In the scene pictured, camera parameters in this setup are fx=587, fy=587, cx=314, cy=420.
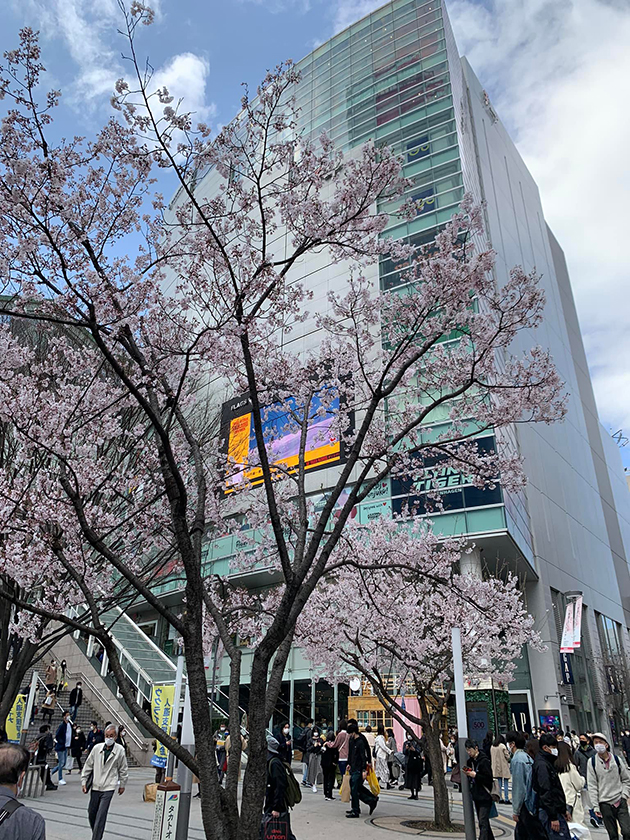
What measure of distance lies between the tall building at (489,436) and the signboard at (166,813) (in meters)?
15.0

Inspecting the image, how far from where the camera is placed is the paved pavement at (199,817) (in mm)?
8398

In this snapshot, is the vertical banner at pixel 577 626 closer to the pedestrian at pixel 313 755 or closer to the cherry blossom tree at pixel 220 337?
the pedestrian at pixel 313 755

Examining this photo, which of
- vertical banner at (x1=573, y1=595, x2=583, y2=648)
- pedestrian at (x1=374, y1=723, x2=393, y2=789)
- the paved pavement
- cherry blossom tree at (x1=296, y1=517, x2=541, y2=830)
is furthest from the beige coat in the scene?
vertical banner at (x1=573, y1=595, x2=583, y2=648)

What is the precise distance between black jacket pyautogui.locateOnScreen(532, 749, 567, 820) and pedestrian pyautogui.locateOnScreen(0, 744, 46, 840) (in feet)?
17.2

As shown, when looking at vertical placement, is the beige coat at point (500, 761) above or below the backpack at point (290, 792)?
below

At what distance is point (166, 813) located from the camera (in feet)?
17.9

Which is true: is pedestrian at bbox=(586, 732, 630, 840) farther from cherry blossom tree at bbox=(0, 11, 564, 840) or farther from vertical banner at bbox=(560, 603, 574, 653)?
vertical banner at bbox=(560, 603, 574, 653)

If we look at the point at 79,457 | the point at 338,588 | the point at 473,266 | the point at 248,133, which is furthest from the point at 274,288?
the point at 338,588

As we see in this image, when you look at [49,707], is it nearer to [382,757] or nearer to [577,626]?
[382,757]

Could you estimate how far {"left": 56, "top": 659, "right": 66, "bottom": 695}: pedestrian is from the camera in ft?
56.0

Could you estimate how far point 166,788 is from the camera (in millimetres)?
5430

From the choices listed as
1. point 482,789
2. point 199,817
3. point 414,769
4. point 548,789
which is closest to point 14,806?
point 548,789

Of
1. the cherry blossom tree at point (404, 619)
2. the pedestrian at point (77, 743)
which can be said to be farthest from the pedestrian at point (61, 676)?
the cherry blossom tree at point (404, 619)

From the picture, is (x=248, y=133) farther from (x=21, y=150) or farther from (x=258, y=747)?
(x=258, y=747)
